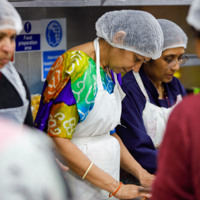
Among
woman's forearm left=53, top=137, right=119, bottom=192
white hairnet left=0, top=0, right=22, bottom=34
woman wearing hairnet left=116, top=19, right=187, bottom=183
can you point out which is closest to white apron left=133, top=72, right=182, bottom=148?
woman wearing hairnet left=116, top=19, right=187, bottom=183

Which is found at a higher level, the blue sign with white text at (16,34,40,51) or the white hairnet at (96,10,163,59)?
the white hairnet at (96,10,163,59)

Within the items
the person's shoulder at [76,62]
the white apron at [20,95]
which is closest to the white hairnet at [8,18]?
the white apron at [20,95]

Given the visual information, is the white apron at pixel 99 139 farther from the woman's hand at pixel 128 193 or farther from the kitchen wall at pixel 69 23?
the kitchen wall at pixel 69 23

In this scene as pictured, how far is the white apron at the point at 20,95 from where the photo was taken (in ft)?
4.29

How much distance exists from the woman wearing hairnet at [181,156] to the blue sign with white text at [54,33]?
4.96 ft

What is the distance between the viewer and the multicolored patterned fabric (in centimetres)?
156

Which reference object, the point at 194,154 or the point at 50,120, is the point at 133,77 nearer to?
the point at 50,120

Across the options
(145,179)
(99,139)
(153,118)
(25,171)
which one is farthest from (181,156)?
(153,118)

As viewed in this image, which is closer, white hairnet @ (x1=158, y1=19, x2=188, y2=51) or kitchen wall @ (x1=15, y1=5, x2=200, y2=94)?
white hairnet @ (x1=158, y1=19, x2=188, y2=51)

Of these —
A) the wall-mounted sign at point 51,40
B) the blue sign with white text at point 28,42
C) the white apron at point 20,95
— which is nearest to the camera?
the white apron at point 20,95

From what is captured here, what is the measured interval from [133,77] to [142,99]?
0.36 ft

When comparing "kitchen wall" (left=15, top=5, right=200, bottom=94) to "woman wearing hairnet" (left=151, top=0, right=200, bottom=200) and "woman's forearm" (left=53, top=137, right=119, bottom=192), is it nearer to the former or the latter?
"woman's forearm" (left=53, top=137, right=119, bottom=192)

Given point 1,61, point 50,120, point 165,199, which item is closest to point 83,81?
point 50,120

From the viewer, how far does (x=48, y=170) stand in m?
0.57
